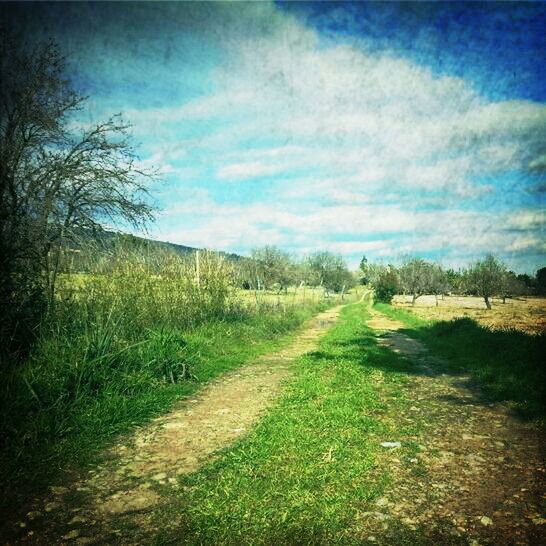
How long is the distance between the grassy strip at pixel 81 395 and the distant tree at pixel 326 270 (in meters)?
54.0

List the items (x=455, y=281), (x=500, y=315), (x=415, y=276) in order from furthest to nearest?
1. (x=455, y=281)
2. (x=415, y=276)
3. (x=500, y=315)

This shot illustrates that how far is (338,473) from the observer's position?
3.58 meters

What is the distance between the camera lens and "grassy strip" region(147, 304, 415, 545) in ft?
9.17

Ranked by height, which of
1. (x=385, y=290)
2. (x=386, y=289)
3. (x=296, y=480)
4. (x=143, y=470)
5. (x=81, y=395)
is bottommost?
(x=143, y=470)

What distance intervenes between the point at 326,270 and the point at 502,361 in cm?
5693

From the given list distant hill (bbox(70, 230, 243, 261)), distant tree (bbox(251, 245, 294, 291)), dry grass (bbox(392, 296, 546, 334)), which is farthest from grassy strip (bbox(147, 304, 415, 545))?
distant tree (bbox(251, 245, 294, 291))

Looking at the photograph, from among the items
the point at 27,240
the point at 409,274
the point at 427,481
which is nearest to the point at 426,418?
the point at 427,481

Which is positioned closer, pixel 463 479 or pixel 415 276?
pixel 463 479

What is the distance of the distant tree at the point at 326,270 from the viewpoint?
63812mm

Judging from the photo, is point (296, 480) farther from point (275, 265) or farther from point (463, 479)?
point (275, 265)

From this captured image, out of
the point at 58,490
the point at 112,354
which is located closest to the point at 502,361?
the point at 112,354

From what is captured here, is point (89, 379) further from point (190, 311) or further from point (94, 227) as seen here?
point (190, 311)

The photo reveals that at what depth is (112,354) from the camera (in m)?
6.16

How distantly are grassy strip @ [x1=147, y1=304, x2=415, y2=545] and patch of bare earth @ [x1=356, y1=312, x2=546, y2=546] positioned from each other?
0.59 feet
